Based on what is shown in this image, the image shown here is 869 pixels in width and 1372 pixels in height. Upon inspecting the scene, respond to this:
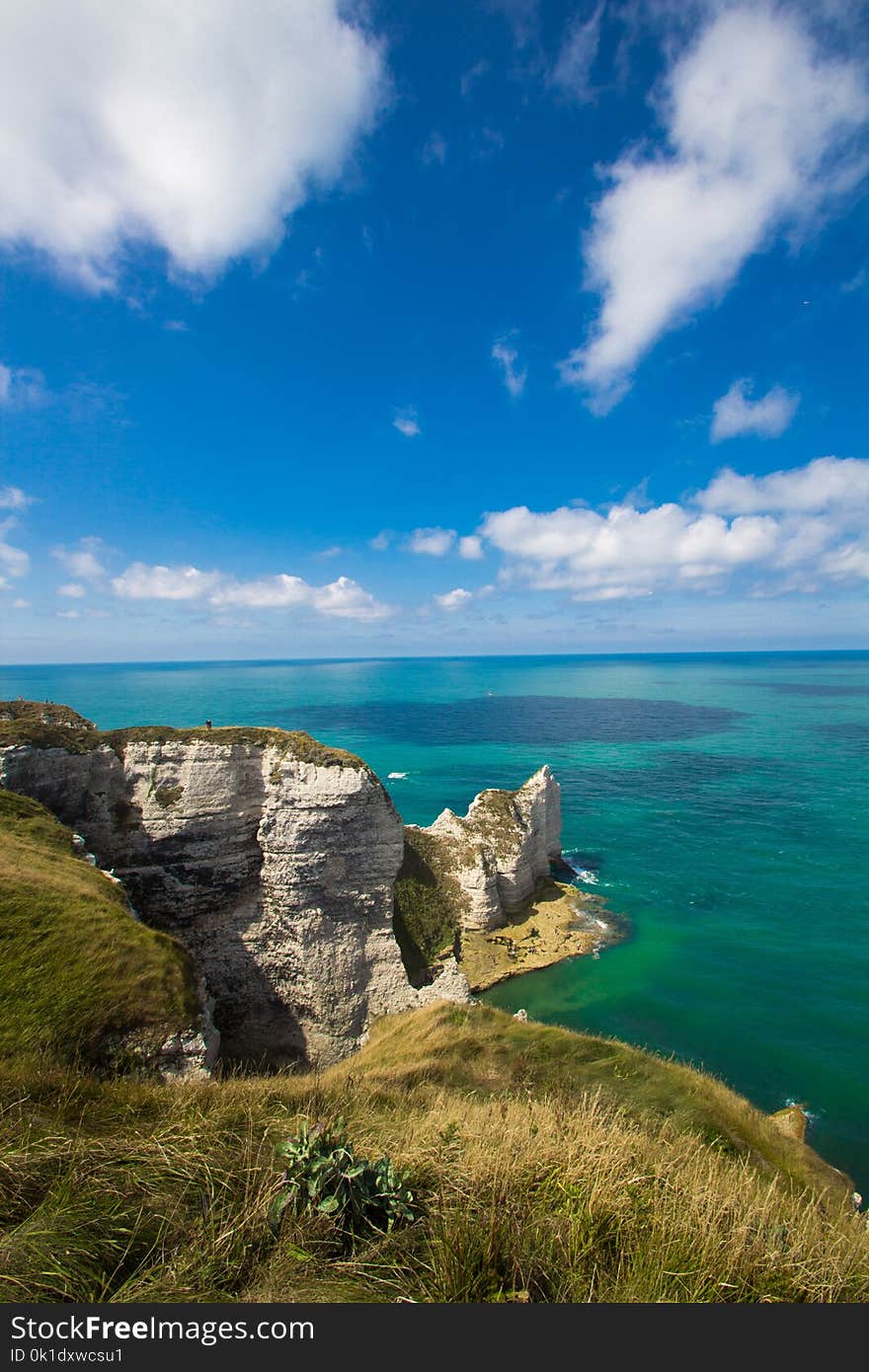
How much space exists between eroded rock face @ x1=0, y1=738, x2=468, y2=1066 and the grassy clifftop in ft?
1.26

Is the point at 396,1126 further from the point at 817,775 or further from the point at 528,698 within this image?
the point at 528,698

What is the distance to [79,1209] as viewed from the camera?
5016mm

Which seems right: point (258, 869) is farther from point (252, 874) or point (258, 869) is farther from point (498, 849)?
point (498, 849)

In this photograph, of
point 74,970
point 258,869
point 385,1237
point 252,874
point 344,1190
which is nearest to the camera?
point 385,1237

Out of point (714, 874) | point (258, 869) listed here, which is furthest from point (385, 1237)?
point (714, 874)

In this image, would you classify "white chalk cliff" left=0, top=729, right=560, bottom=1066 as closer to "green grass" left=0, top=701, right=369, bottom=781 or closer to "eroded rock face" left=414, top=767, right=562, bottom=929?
"green grass" left=0, top=701, right=369, bottom=781

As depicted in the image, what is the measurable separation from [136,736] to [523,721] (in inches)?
4563

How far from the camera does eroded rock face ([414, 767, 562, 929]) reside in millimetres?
38344

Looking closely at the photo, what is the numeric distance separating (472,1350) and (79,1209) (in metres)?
3.86

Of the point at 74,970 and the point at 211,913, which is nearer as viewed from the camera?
the point at 74,970

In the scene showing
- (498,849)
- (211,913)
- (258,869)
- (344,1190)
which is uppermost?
(344,1190)

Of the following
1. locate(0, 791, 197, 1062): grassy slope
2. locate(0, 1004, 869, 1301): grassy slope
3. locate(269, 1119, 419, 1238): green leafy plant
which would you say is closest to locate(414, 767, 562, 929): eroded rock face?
locate(0, 791, 197, 1062): grassy slope

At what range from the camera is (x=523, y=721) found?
137 meters

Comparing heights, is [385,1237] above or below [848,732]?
above
